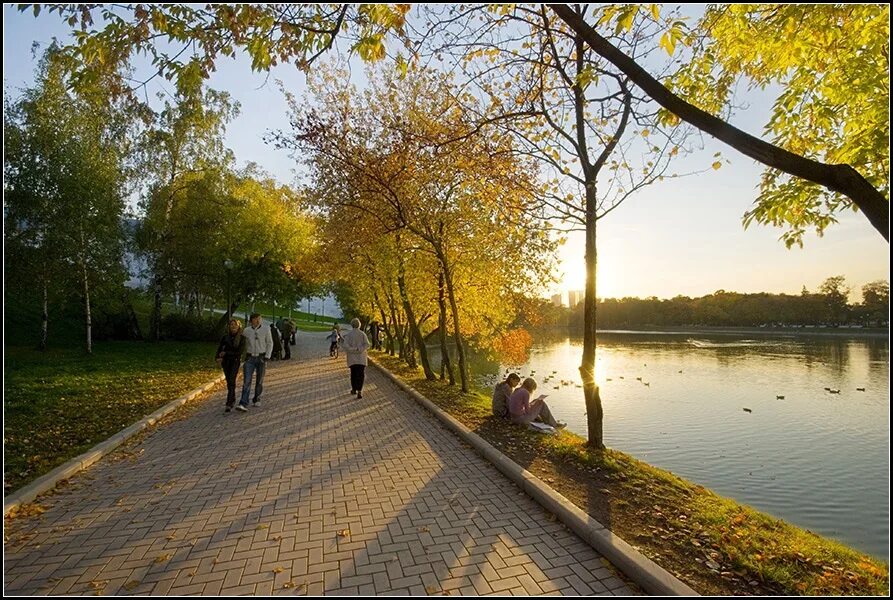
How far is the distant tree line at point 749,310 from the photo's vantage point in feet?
280

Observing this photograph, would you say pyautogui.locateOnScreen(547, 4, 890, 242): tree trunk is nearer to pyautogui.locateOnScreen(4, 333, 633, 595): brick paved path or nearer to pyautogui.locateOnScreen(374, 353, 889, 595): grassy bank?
pyautogui.locateOnScreen(374, 353, 889, 595): grassy bank

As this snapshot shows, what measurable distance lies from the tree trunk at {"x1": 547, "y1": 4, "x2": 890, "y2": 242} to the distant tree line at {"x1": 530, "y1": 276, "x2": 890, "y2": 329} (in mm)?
66577

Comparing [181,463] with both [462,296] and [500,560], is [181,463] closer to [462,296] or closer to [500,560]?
[500,560]

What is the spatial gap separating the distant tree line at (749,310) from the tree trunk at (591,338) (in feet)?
206

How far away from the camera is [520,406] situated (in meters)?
9.56

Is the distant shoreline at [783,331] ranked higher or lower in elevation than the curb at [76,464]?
lower

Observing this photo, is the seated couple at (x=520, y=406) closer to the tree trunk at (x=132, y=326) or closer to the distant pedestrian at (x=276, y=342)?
the distant pedestrian at (x=276, y=342)

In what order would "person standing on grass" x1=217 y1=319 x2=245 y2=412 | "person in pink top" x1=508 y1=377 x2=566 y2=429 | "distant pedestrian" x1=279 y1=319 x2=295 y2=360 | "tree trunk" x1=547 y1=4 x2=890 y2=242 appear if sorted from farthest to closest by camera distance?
1. "distant pedestrian" x1=279 y1=319 x2=295 y2=360
2. "person standing on grass" x1=217 y1=319 x2=245 y2=412
3. "person in pink top" x1=508 y1=377 x2=566 y2=429
4. "tree trunk" x1=547 y1=4 x2=890 y2=242

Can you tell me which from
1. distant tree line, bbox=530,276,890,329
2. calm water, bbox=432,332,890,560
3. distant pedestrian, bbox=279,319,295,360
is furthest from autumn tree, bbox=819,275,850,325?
distant pedestrian, bbox=279,319,295,360

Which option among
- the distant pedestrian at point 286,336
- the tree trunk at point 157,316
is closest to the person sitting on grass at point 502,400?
the distant pedestrian at point 286,336

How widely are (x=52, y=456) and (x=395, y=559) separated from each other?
5791 millimetres

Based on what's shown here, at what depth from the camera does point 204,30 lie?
15.2 ft

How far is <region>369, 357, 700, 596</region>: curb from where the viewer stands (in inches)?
147

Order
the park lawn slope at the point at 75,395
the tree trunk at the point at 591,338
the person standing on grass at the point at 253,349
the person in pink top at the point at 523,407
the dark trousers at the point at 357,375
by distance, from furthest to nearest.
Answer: the dark trousers at the point at 357,375
the person standing on grass at the point at 253,349
the person in pink top at the point at 523,407
the tree trunk at the point at 591,338
the park lawn slope at the point at 75,395
